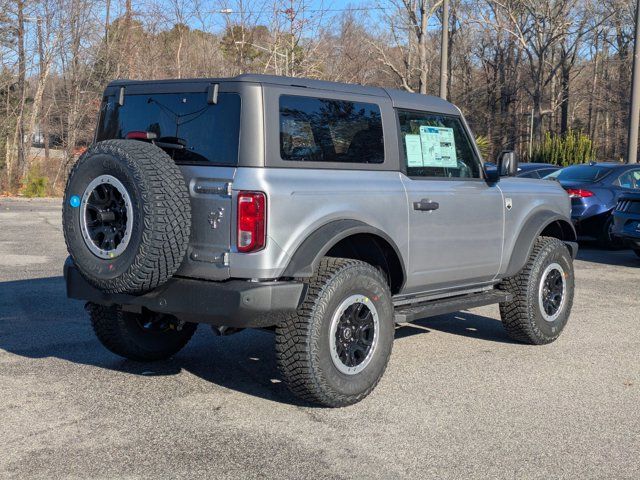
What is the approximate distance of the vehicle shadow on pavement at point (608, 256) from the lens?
13.0m

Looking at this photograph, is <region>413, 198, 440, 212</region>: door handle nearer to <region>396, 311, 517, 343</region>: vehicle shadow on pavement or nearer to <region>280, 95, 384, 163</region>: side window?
<region>280, 95, 384, 163</region>: side window

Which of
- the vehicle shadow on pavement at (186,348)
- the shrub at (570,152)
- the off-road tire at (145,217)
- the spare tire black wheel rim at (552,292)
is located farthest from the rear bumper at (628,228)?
the shrub at (570,152)

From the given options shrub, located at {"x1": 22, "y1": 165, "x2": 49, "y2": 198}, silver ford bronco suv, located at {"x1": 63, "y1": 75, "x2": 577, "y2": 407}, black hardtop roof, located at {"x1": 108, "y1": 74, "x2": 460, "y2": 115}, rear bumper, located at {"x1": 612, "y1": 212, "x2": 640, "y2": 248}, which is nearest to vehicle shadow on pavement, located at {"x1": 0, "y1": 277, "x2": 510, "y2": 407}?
silver ford bronco suv, located at {"x1": 63, "y1": 75, "x2": 577, "y2": 407}

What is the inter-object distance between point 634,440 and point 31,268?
27.4ft

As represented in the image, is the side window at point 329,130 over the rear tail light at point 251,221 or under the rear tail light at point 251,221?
over

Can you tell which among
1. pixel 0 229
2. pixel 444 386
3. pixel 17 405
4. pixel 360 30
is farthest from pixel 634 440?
pixel 360 30

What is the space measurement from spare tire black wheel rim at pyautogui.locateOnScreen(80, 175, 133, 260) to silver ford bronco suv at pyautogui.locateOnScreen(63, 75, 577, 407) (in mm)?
10

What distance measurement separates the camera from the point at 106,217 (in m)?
5.04

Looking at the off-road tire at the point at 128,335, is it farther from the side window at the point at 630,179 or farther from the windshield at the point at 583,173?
the side window at the point at 630,179

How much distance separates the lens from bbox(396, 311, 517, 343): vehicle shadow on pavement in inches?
300

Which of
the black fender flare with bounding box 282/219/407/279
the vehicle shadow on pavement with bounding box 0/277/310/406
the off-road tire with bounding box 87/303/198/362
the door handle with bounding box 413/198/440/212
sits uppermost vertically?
the door handle with bounding box 413/198/440/212

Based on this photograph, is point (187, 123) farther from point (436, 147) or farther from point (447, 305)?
point (447, 305)

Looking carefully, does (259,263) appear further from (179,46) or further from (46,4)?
(46,4)

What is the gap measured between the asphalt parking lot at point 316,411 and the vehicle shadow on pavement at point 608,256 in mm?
5329
